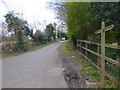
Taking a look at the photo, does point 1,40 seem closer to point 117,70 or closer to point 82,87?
point 82,87

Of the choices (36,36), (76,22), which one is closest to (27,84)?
(76,22)

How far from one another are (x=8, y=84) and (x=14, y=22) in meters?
11.2

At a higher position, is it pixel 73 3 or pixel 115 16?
pixel 73 3

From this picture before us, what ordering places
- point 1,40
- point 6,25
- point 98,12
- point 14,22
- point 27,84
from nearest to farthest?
1. point 27,84
2. point 98,12
3. point 1,40
4. point 6,25
5. point 14,22

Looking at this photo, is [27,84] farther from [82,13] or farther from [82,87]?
[82,13]

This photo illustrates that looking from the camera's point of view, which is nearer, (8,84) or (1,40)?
(8,84)

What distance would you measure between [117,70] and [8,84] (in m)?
3.55

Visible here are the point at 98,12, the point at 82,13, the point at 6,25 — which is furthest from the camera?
the point at 6,25

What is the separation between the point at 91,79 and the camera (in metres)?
4.09

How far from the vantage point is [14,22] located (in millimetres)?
13789

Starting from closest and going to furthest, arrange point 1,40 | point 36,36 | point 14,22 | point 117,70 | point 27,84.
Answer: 1. point 117,70
2. point 27,84
3. point 1,40
4. point 14,22
5. point 36,36

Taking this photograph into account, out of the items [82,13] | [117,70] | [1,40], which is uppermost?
[82,13]

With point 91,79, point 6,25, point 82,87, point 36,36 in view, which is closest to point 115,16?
point 91,79

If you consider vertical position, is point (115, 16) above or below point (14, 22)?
below
